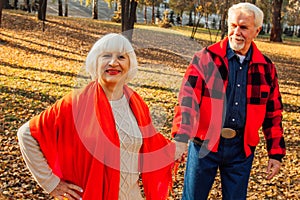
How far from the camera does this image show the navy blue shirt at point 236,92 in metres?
3.05

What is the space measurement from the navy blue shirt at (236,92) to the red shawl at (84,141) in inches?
41.2

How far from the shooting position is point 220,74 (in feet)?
10.0

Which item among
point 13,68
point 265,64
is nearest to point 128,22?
point 13,68

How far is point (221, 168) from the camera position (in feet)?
10.8

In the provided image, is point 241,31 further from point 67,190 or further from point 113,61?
point 67,190

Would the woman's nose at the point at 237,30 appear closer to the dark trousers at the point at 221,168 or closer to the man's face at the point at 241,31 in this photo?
the man's face at the point at 241,31

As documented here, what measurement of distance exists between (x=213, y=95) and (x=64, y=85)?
8.50 m

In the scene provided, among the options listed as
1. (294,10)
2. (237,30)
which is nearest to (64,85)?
(237,30)

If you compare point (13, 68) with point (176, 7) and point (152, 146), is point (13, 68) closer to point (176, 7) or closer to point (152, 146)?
point (152, 146)

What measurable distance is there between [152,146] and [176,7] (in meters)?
47.4

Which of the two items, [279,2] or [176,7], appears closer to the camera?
[279,2]

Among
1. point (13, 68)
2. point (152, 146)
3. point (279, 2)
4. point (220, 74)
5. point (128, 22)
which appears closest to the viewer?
point (152, 146)

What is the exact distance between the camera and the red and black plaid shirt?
304cm

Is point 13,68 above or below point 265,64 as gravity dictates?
below
